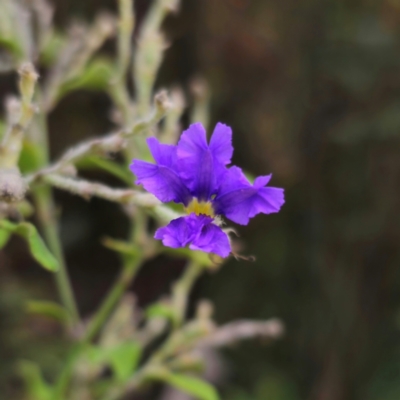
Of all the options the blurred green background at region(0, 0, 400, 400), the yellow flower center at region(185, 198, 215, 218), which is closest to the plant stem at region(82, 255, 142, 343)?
the yellow flower center at region(185, 198, 215, 218)

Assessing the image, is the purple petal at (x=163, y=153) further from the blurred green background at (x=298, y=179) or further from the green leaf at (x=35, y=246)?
the blurred green background at (x=298, y=179)

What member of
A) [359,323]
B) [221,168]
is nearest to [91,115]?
[359,323]

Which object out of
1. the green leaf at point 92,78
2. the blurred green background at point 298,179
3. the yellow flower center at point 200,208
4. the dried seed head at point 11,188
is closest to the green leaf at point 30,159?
the green leaf at point 92,78

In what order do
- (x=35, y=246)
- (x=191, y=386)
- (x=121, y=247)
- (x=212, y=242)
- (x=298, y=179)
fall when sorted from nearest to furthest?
(x=212, y=242) < (x=35, y=246) < (x=121, y=247) < (x=191, y=386) < (x=298, y=179)

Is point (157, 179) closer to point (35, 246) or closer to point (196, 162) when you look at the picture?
point (196, 162)

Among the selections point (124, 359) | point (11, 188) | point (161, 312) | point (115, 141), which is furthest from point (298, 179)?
point (11, 188)

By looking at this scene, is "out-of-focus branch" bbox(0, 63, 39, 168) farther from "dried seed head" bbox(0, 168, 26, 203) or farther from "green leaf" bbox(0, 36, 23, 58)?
"green leaf" bbox(0, 36, 23, 58)

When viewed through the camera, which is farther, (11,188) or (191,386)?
(191,386)
